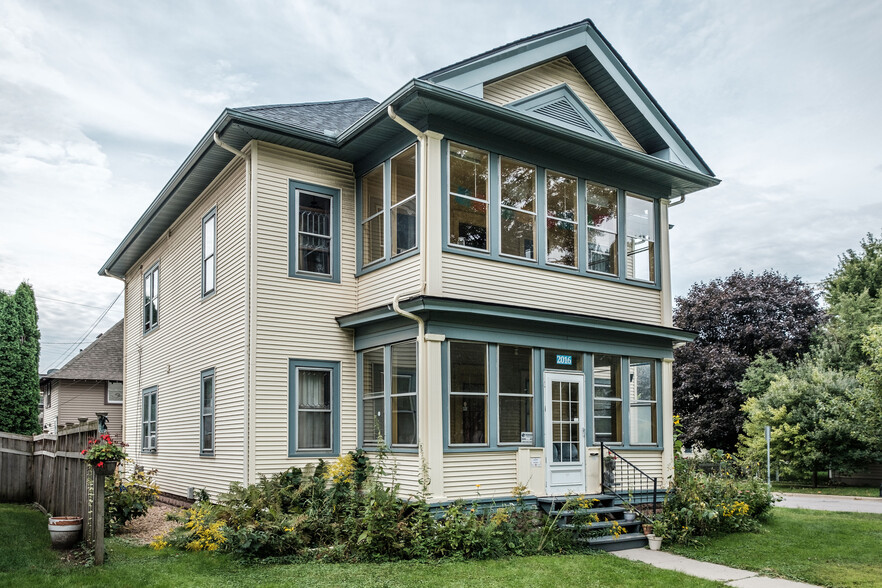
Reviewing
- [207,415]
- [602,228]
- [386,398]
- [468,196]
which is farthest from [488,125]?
[207,415]

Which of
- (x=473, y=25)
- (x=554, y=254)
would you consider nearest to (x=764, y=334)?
(x=473, y=25)

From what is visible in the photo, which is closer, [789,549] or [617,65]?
[789,549]

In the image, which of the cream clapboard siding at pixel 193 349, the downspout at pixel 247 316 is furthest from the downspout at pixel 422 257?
the cream clapboard siding at pixel 193 349

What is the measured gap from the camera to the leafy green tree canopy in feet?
105

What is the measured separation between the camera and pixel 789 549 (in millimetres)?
11508

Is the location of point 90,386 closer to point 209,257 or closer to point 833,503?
point 209,257

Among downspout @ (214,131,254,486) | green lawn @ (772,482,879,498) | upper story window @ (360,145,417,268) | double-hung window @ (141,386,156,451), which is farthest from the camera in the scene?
green lawn @ (772,482,879,498)

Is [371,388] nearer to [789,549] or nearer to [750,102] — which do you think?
[789,549]

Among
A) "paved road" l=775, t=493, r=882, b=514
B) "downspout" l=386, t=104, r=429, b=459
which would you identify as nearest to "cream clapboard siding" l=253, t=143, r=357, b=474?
"downspout" l=386, t=104, r=429, b=459

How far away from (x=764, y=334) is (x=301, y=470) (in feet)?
86.8

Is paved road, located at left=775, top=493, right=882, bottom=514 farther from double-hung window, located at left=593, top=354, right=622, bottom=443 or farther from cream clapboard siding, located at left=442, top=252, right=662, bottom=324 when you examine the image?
cream clapboard siding, located at left=442, top=252, right=662, bottom=324

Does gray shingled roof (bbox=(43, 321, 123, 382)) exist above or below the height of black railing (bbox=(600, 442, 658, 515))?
above

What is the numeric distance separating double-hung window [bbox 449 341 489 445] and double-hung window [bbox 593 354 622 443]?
8.74ft

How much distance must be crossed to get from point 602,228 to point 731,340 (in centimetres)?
2237
